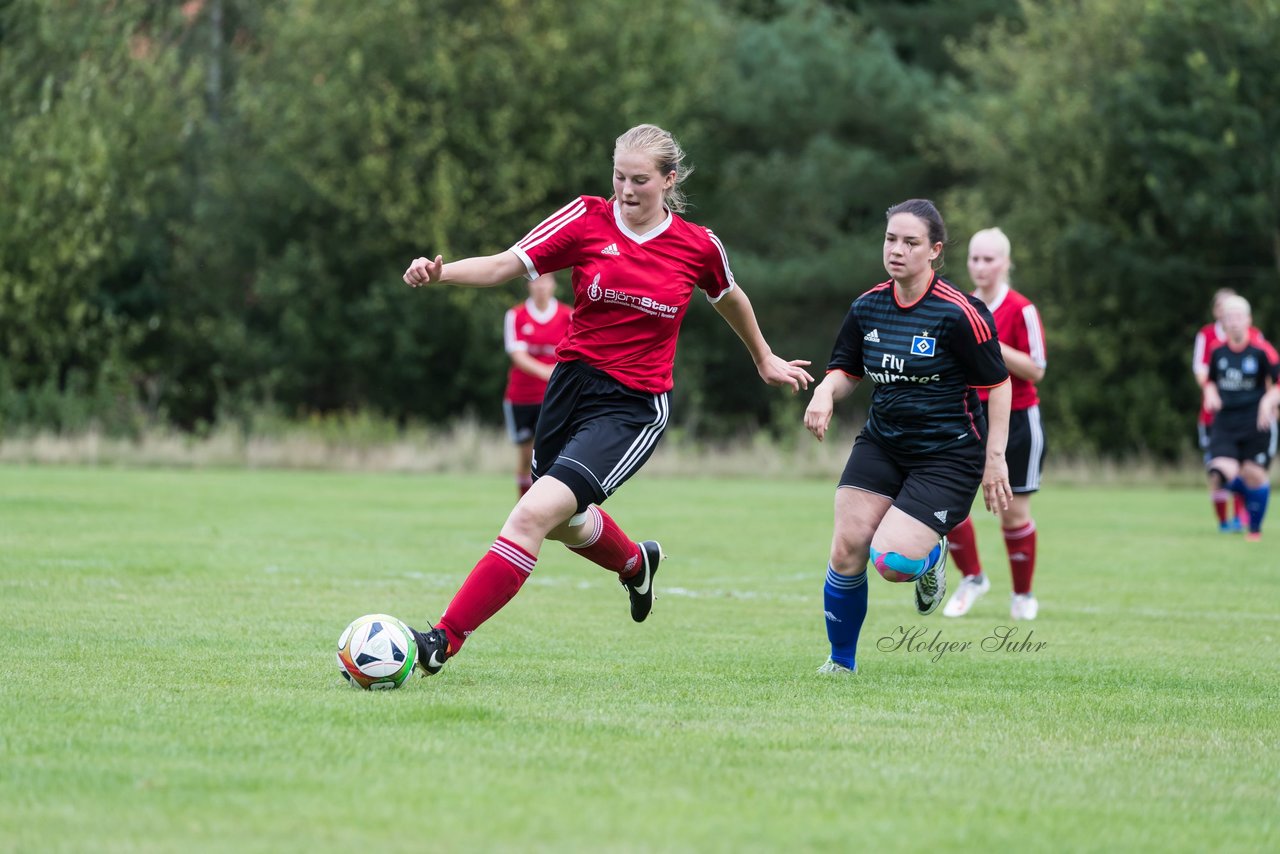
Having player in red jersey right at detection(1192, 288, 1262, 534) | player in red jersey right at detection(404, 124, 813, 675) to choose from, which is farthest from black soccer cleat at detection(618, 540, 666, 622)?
player in red jersey right at detection(1192, 288, 1262, 534)

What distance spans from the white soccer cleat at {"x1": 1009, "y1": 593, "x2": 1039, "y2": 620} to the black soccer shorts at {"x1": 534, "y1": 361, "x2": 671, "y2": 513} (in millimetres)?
3439

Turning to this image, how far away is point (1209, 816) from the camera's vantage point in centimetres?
425

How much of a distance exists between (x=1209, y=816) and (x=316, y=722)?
260 centimetres

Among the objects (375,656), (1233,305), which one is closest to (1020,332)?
(375,656)

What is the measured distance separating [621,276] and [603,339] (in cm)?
28

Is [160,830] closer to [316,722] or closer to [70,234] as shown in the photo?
[316,722]

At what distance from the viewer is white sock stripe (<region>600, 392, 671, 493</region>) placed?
641cm

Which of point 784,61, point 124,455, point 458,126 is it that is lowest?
point 124,455

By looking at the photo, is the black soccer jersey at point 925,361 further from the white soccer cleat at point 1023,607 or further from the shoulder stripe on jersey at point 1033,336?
the white soccer cleat at point 1023,607

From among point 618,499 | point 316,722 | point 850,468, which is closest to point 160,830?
point 316,722

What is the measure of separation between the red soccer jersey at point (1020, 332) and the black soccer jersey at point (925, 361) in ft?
7.30

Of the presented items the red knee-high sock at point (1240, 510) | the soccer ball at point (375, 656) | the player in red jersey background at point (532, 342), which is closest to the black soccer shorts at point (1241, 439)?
the red knee-high sock at point (1240, 510)

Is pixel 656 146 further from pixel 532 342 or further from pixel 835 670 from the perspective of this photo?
pixel 532 342

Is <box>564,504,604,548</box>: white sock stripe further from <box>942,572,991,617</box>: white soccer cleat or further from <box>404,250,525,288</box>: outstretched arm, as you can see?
<box>942,572,991,617</box>: white soccer cleat
